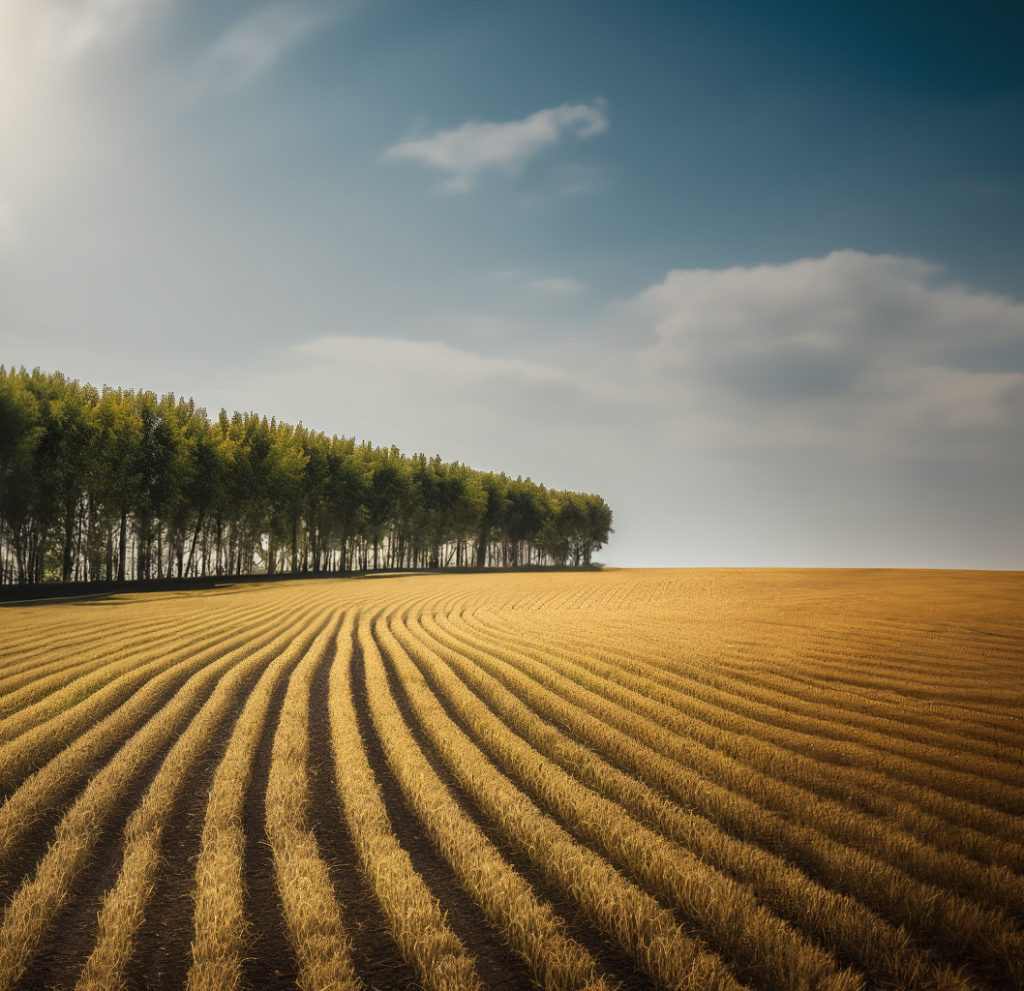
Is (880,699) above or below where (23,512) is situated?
below

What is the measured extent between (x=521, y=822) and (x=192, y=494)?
153ft

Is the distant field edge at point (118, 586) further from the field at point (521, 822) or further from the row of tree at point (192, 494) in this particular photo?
the field at point (521, 822)

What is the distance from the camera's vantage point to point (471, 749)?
24.9ft

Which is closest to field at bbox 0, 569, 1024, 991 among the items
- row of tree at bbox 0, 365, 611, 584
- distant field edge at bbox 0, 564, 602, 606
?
distant field edge at bbox 0, 564, 602, 606

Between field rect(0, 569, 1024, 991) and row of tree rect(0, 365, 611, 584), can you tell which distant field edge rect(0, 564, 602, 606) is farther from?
field rect(0, 569, 1024, 991)

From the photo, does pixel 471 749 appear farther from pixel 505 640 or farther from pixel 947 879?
pixel 505 640

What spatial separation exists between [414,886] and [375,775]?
269 centimetres

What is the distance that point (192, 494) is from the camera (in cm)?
4425

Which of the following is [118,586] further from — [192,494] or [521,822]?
[521,822]

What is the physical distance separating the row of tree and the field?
29523 mm

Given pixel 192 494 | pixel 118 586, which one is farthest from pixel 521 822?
pixel 192 494

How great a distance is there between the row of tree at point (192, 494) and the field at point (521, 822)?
2952 cm

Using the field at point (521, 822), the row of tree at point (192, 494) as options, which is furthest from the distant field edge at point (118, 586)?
the field at point (521, 822)

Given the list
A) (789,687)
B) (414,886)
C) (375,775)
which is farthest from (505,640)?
(414,886)
